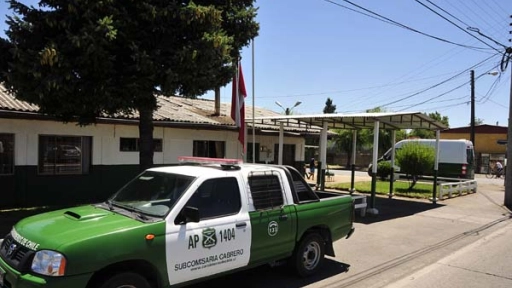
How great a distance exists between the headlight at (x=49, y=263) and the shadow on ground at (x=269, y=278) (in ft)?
7.48

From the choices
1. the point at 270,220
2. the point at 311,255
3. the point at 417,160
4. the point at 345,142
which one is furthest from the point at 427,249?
the point at 345,142

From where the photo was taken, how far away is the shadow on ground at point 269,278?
6047mm

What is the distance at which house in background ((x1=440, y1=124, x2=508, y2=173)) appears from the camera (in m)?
45.7

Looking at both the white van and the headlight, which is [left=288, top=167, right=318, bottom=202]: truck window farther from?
the white van

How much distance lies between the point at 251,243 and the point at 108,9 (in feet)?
18.1

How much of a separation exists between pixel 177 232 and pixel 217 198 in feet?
2.63

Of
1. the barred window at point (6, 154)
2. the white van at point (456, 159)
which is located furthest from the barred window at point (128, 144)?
the white van at point (456, 159)

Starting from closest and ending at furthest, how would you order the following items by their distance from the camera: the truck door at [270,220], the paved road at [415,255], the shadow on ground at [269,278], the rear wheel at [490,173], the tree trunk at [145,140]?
the truck door at [270,220] → the shadow on ground at [269,278] → the paved road at [415,255] → the tree trunk at [145,140] → the rear wheel at [490,173]

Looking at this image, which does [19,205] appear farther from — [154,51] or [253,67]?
[253,67]

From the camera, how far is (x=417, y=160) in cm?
1953

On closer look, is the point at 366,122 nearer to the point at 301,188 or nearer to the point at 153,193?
the point at 301,188

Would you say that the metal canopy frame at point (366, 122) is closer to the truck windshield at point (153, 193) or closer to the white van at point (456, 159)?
the truck windshield at point (153, 193)

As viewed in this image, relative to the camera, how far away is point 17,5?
28.6 feet

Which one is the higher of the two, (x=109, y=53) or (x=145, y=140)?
(x=109, y=53)
